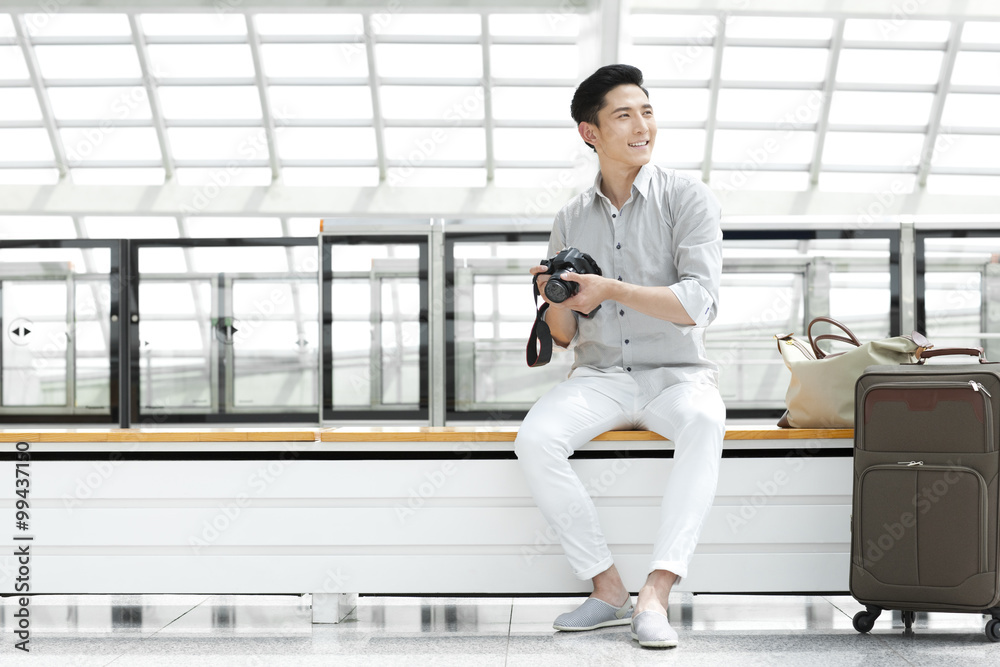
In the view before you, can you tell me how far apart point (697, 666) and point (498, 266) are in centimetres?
452

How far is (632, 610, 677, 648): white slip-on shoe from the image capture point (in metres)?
2.06

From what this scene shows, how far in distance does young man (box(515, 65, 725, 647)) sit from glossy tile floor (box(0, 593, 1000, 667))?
0.18 m

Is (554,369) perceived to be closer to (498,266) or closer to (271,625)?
(498,266)

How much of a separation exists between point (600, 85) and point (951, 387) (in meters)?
1.25

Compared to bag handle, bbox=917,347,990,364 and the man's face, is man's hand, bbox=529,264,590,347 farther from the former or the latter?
bag handle, bbox=917,347,990,364

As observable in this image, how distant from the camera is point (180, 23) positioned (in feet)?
41.7

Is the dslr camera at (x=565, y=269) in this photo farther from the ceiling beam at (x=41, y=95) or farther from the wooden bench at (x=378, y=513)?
the ceiling beam at (x=41, y=95)

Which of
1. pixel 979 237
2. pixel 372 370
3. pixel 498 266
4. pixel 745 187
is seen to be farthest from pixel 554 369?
pixel 745 187

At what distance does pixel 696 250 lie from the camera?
234cm

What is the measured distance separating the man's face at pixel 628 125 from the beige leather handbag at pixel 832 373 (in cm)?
71

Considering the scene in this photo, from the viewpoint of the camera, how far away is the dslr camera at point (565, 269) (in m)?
2.28

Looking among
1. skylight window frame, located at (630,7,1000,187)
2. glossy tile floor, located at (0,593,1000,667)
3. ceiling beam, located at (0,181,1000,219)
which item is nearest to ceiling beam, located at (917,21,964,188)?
skylight window frame, located at (630,7,1000,187)

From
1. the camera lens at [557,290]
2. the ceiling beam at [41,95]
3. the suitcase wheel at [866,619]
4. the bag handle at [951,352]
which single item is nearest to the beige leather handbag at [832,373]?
the bag handle at [951,352]

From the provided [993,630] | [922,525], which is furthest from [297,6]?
[993,630]
